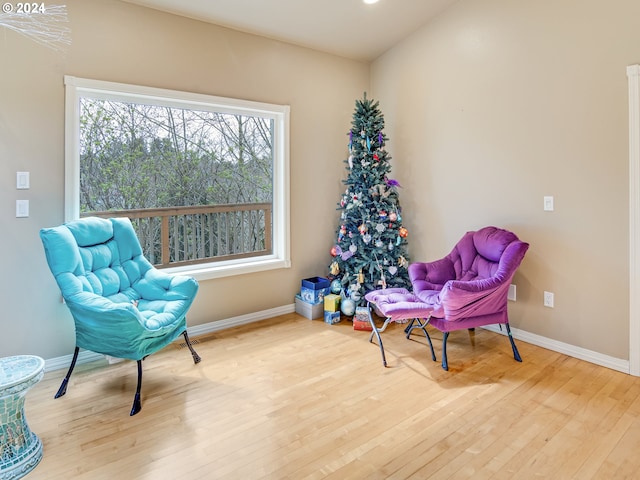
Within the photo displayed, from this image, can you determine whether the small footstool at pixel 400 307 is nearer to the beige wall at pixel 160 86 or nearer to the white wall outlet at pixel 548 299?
the white wall outlet at pixel 548 299

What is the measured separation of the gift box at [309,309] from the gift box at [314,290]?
38mm

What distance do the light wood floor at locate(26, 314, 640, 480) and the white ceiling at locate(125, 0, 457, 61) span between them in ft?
9.41

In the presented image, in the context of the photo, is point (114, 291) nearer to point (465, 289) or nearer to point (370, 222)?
point (370, 222)

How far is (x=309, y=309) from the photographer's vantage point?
397 centimetres

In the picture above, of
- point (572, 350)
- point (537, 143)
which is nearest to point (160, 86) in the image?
point (537, 143)

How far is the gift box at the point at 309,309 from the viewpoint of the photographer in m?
3.95

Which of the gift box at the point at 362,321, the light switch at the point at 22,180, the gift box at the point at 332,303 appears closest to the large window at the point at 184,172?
the light switch at the point at 22,180

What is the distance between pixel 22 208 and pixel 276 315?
2.35m

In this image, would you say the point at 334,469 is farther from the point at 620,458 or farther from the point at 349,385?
the point at 620,458

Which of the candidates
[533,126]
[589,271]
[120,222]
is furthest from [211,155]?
[589,271]

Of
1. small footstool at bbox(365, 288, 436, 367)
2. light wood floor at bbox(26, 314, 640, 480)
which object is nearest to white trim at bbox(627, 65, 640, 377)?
light wood floor at bbox(26, 314, 640, 480)

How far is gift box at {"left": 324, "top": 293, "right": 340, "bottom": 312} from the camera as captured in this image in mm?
3842

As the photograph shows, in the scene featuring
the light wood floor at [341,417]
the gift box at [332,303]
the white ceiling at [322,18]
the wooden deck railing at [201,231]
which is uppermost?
the white ceiling at [322,18]

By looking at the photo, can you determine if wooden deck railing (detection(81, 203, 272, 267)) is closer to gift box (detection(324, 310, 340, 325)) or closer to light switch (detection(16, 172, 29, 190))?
light switch (detection(16, 172, 29, 190))
